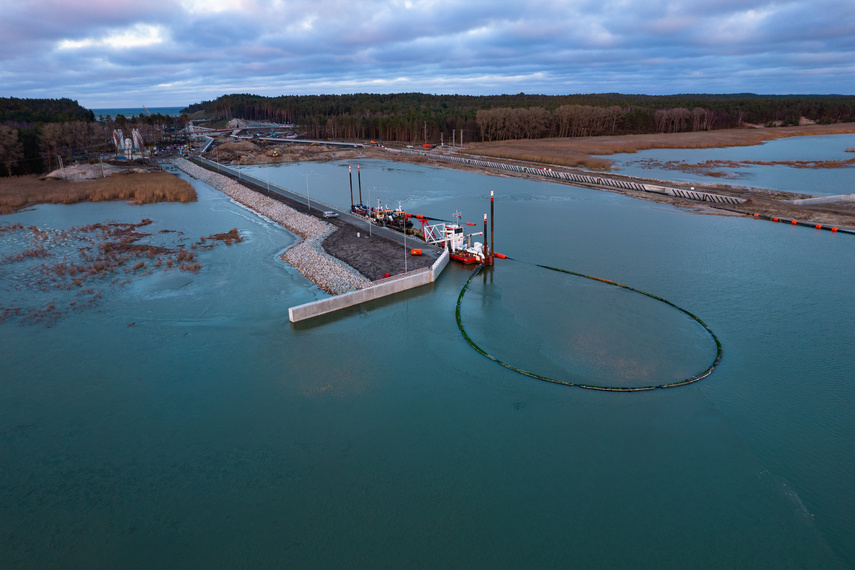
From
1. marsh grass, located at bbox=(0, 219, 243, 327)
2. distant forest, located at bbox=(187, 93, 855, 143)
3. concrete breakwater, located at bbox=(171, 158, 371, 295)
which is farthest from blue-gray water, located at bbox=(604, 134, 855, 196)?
marsh grass, located at bbox=(0, 219, 243, 327)

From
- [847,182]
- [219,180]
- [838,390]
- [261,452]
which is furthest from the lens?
[219,180]

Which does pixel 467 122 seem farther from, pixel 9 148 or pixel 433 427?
pixel 433 427

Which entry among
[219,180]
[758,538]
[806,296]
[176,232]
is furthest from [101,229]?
[806,296]

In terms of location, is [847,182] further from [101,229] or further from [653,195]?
[101,229]

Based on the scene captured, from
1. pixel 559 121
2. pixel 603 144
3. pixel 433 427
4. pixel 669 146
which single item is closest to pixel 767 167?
pixel 669 146

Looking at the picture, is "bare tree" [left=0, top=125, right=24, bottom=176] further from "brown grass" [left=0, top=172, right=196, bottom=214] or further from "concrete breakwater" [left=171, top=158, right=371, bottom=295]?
"concrete breakwater" [left=171, top=158, right=371, bottom=295]

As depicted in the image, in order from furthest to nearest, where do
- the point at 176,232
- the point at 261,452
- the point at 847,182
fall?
the point at 847,182, the point at 176,232, the point at 261,452
